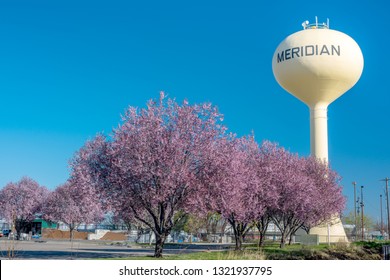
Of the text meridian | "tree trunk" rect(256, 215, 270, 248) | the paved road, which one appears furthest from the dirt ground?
the text meridian

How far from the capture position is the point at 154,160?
24.5m

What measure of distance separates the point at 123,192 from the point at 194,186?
3.60 m

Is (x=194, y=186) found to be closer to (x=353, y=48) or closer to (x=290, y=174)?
(x=290, y=174)

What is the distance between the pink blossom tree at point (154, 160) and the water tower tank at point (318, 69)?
80.4ft

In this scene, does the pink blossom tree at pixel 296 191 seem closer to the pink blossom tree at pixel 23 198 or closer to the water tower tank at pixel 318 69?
the water tower tank at pixel 318 69

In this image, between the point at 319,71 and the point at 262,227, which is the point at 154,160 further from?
the point at 319,71

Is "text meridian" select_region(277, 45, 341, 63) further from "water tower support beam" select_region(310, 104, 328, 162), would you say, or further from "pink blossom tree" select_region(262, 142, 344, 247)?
"pink blossom tree" select_region(262, 142, 344, 247)

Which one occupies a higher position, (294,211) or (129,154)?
(129,154)

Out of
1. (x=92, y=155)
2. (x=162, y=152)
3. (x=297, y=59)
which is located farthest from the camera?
(x=297, y=59)

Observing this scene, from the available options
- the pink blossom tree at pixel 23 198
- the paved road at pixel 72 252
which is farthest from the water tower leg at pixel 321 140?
the pink blossom tree at pixel 23 198
